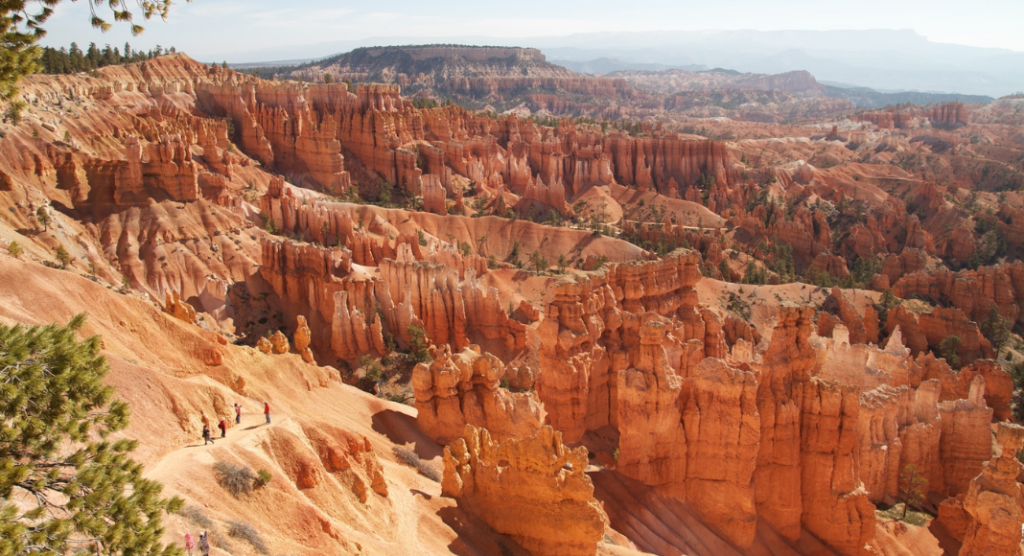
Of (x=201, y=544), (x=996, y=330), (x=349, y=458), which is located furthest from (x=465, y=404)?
(x=996, y=330)

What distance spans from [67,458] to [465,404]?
16.1m

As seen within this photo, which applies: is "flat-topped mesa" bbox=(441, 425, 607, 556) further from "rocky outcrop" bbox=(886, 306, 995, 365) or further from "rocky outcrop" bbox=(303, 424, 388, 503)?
"rocky outcrop" bbox=(886, 306, 995, 365)

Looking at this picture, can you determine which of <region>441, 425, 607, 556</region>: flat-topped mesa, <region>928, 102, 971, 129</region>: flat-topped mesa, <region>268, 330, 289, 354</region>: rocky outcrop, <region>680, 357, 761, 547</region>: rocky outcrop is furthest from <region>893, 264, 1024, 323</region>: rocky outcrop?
<region>928, 102, 971, 129</region>: flat-topped mesa

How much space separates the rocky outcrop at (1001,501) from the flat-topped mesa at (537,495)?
11238mm

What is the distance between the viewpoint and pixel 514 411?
24.5m

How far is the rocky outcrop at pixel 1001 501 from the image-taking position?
20.0 metres

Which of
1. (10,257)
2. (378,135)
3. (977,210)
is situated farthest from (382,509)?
(977,210)

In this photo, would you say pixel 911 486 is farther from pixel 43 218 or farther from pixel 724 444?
pixel 43 218

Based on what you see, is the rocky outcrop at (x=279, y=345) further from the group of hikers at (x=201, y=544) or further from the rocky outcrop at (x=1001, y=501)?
the rocky outcrop at (x=1001, y=501)

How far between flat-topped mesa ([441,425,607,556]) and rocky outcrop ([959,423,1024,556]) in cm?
1124

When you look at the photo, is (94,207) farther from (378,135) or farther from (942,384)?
(942,384)

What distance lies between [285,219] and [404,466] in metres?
36.1

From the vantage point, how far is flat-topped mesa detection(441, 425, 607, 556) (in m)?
17.3

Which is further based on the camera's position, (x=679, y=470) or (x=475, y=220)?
(x=475, y=220)
